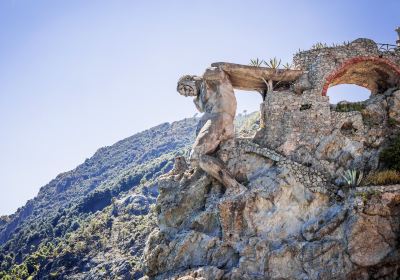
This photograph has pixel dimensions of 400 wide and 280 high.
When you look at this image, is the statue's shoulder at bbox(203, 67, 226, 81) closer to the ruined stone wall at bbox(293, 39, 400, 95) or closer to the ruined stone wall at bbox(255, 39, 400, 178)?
the ruined stone wall at bbox(255, 39, 400, 178)

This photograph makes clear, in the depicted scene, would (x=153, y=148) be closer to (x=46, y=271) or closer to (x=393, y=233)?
(x=46, y=271)

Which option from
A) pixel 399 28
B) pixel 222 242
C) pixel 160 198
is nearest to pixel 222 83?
pixel 160 198

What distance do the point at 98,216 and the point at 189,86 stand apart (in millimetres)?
89409

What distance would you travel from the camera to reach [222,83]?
877 inches

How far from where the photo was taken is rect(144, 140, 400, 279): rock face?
645 inches

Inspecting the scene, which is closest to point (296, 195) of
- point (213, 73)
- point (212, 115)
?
point (212, 115)

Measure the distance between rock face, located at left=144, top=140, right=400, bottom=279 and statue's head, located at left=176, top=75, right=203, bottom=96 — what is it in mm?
4119

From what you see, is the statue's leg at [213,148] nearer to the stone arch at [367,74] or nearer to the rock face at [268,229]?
the rock face at [268,229]

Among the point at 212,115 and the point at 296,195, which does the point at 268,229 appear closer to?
the point at 296,195

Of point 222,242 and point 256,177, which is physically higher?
point 256,177

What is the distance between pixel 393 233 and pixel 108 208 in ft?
324

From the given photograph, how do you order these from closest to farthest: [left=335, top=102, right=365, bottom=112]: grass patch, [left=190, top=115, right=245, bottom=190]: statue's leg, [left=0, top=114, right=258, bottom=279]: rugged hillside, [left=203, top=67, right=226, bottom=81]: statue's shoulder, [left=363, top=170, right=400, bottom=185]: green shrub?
[left=363, top=170, right=400, bottom=185]: green shrub → [left=190, top=115, right=245, bottom=190]: statue's leg → [left=335, top=102, right=365, bottom=112]: grass patch → [left=203, top=67, right=226, bottom=81]: statue's shoulder → [left=0, top=114, right=258, bottom=279]: rugged hillside

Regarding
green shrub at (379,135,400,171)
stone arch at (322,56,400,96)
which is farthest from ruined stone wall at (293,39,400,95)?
green shrub at (379,135,400,171)

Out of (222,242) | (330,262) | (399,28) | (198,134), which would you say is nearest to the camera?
(330,262)
